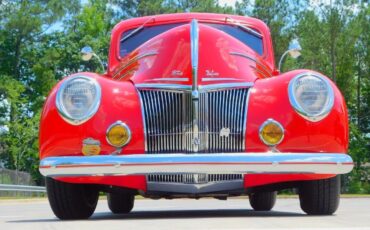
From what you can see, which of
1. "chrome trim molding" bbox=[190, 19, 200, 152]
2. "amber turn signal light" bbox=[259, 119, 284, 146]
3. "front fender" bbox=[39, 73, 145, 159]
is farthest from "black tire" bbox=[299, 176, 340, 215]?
"front fender" bbox=[39, 73, 145, 159]

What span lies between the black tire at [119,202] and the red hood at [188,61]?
2.24m

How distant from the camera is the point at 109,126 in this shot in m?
7.02

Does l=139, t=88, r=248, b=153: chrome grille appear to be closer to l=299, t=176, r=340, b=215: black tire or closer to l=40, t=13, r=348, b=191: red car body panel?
l=40, t=13, r=348, b=191: red car body panel

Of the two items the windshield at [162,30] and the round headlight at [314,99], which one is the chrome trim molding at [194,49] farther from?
the windshield at [162,30]

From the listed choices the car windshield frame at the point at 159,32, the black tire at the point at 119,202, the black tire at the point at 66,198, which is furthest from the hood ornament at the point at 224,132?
the black tire at the point at 119,202

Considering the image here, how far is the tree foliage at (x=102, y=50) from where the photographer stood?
46.1m

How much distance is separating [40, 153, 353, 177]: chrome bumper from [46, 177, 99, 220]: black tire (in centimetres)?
47

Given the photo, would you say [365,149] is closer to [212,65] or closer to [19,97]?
[19,97]

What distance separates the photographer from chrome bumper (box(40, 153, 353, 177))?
6.55 m

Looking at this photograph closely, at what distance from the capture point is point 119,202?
411 inches

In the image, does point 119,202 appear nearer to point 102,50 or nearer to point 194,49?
point 194,49

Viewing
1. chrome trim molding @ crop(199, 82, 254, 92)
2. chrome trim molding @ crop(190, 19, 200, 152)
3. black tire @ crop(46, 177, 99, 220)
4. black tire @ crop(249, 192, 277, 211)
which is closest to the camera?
chrome trim molding @ crop(190, 19, 200, 152)

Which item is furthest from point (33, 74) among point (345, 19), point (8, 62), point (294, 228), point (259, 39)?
point (294, 228)

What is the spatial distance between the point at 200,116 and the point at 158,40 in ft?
5.29
